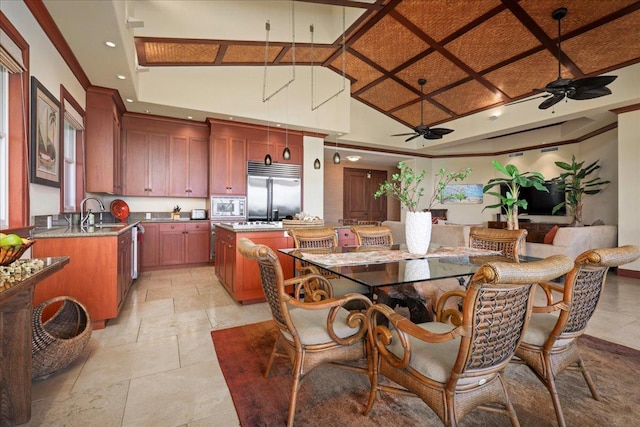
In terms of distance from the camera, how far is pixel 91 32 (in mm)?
2795

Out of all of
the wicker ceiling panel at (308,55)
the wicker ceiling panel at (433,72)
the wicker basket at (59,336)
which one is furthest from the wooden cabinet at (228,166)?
the wicker ceiling panel at (433,72)

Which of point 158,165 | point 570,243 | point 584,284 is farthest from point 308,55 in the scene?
point 584,284

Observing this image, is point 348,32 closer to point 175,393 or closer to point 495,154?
point 175,393

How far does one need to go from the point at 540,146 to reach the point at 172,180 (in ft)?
30.0

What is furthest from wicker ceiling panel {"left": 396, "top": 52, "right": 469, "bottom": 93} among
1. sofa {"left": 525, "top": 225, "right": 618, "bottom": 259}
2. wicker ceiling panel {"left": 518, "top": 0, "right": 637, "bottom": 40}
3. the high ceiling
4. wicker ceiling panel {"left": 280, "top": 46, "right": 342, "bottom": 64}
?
sofa {"left": 525, "top": 225, "right": 618, "bottom": 259}

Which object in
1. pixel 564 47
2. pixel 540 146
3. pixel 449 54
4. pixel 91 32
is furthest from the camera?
pixel 540 146

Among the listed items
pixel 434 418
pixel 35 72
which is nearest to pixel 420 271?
pixel 434 418

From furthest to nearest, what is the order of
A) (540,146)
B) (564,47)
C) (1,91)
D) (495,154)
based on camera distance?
(495,154), (540,146), (564,47), (1,91)

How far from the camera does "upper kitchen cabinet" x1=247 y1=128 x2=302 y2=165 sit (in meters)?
5.80

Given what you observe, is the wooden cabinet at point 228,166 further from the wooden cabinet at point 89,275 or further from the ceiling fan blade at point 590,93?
the ceiling fan blade at point 590,93

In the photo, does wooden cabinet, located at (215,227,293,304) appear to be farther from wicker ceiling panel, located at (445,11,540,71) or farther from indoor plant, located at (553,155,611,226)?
indoor plant, located at (553,155,611,226)

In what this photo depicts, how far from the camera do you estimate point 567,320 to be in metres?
1.44

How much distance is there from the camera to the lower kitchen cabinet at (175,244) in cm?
507

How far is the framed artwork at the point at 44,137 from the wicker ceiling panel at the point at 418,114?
6785 mm
